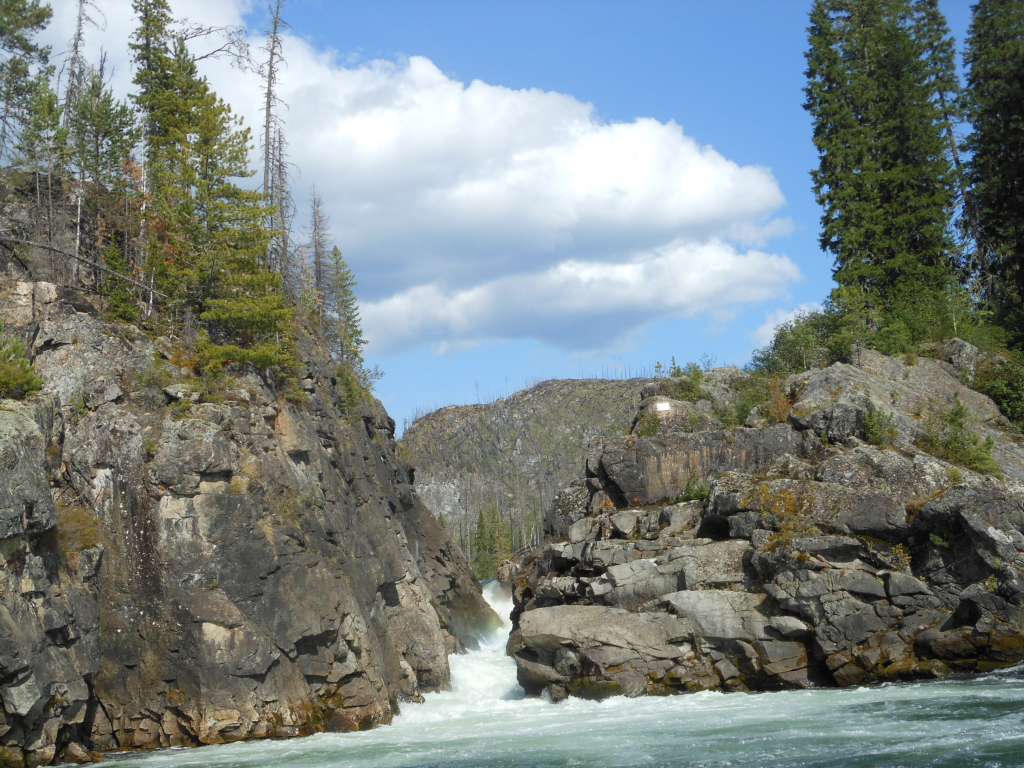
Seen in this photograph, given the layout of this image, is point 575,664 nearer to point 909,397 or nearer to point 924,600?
point 924,600

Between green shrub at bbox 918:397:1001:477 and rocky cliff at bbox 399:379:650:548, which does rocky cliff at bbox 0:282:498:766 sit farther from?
rocky cliff at bbox 399:379:650:548

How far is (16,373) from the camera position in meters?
23.2

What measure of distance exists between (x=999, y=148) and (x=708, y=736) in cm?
3553

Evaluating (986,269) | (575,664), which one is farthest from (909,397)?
(575,664)

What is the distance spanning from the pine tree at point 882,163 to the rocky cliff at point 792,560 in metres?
12.9

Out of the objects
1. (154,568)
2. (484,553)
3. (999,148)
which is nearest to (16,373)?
(154,568)

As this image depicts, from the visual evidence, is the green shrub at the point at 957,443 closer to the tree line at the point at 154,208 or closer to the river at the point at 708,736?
the river at the point at 708,736

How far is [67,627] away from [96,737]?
339cm

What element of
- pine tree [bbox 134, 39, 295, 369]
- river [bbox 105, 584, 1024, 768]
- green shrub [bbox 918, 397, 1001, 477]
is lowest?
river [bbox 105, 584, 1024, 768]

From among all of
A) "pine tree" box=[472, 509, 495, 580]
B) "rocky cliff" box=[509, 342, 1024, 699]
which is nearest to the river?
"rocky cliff" box=[509, 342, 1024, 699]

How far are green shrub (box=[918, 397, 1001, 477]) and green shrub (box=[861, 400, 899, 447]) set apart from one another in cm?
137

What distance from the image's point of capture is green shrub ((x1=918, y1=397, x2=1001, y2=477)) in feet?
102

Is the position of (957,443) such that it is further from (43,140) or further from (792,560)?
(43,140)

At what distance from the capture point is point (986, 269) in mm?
46688
